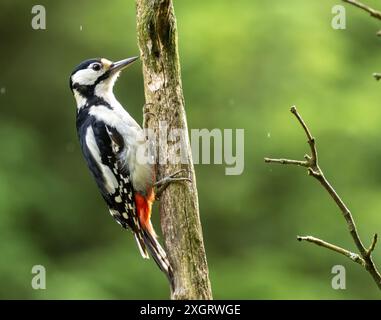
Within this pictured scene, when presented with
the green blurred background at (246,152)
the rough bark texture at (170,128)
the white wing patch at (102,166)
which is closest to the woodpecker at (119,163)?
the white wing patch at (102,166)

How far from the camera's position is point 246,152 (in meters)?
8.00

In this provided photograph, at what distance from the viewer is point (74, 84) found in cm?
479

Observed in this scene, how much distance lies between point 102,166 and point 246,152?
3.59 metres

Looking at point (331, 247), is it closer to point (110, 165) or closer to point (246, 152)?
point (110, 165)

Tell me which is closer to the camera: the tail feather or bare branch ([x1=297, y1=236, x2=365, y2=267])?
bare branch ([x1=297, y1=236, x2=365, y2=267])

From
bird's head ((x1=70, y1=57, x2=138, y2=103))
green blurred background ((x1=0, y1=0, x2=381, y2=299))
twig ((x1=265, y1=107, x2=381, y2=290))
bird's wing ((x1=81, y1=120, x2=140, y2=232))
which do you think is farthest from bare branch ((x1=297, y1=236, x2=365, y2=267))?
green blurred background ((x1=0, y1=0, x2=381, y2=299))

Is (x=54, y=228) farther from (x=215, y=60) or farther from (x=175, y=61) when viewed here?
(x=175, y=61)

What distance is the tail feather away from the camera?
390 cm

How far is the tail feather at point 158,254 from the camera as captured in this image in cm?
390

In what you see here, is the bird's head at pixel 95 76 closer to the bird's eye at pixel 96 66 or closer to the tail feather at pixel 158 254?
the bird's eye at pixel 96 66

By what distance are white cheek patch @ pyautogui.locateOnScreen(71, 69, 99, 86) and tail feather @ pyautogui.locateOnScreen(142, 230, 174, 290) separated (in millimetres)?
992

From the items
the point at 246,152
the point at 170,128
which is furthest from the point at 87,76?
the point at 246,152

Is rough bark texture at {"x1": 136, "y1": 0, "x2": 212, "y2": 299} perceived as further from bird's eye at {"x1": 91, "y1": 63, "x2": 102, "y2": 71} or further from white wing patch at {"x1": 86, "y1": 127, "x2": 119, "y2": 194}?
bird's eye at {"x1": 91, "y1": 63, "x2": 102, "y2": 71}
